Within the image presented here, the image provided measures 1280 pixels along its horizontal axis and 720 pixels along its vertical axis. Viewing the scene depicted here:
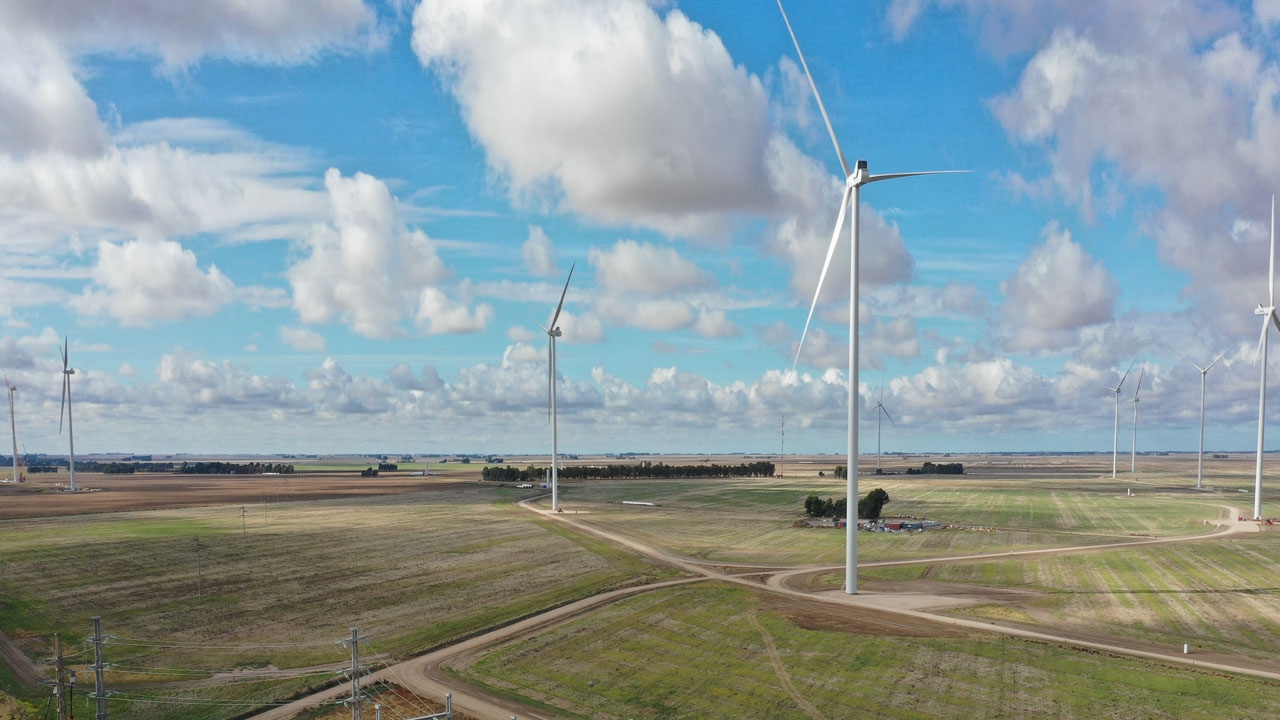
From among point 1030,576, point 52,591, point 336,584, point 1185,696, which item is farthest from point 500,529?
point 1185,696

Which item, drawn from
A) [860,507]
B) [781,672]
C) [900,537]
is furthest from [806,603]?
[860,507]

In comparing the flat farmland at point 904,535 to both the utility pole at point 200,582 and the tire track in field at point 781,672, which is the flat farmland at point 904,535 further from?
the utility pole at point 200,582

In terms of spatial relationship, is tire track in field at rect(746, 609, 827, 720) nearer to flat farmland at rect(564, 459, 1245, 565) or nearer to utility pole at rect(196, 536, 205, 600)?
flat farmland at rect(564, 459, 1245, 565)

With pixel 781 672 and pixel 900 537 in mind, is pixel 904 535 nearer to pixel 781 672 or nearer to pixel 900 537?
pixel 900 537

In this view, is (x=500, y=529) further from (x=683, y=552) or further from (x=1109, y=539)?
(x=1109, y=539)

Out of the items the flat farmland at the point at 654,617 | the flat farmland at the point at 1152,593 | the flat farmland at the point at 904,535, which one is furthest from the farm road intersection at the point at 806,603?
the flat farmland at the point at 904,535
